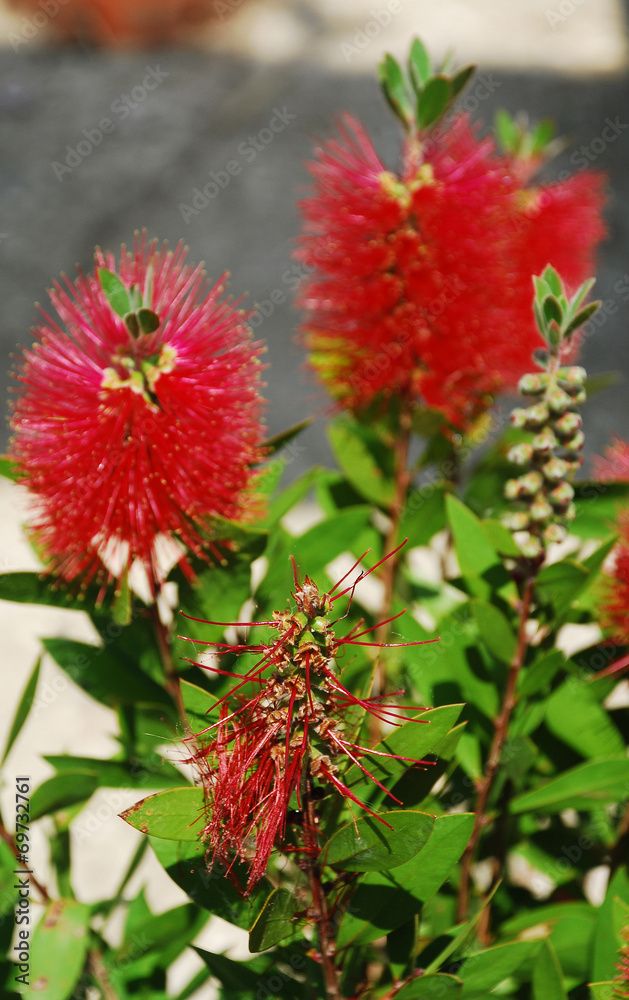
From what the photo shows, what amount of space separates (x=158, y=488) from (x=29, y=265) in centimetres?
223

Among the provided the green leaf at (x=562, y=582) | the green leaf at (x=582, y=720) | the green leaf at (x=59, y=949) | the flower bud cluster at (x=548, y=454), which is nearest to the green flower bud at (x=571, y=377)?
the flower bud cluster at (x=548, y=454)

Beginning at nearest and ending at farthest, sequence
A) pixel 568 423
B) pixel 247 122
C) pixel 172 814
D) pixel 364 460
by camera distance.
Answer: pixel 172 814, pixel 568 423, pixel 364 460, pixel 247 122

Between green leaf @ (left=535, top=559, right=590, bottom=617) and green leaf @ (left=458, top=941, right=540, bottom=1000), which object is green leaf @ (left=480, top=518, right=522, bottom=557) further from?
green leaf @ (left=458, top=941, right=540, bottom=1000)

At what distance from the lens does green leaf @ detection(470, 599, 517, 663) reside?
505 millimetres

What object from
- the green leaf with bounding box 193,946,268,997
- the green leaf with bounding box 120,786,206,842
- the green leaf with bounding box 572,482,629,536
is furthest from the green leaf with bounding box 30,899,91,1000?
the green leaf with bounding box 572,482,629,536

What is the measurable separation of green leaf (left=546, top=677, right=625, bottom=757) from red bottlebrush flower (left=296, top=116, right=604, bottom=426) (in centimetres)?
21

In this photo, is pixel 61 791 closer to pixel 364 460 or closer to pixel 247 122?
pixel 364 460

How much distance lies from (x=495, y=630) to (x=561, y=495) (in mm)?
95

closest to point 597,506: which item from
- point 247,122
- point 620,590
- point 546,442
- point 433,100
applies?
point 620,590

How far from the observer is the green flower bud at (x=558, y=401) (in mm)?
453

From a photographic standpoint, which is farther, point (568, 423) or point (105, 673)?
point (105, 673)

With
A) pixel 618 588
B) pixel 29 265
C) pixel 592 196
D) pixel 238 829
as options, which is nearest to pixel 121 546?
pixel 238 829

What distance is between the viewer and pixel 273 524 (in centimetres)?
59

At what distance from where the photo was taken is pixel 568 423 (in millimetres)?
452
